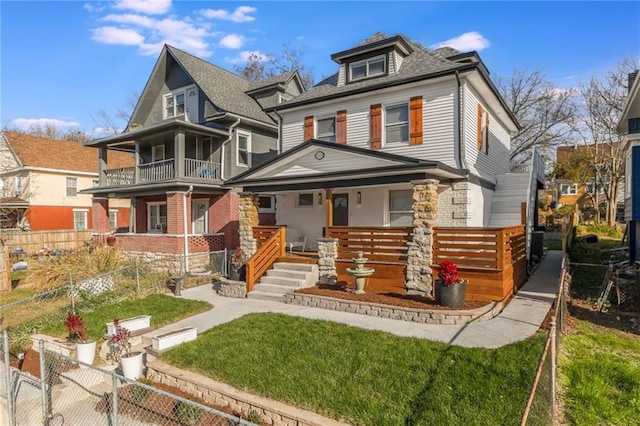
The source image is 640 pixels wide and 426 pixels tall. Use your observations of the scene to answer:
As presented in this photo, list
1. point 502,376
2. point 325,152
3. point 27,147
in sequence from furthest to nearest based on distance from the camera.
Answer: point 27,147 < point 325,152 < point 502,376

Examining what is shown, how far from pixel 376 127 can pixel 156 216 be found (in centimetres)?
1360

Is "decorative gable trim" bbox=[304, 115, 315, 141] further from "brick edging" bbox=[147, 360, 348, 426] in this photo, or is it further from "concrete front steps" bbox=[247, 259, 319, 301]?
"brick edging" bbox=[147, 360, 348, 426]

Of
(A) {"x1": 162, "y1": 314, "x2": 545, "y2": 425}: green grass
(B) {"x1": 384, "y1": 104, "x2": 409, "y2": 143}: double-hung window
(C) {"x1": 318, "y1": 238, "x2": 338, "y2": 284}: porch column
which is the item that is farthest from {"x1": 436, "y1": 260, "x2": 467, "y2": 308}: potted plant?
(B) {"x1": 384, "y1": 104, "x2": 409, "y2": 143}: double-hung window

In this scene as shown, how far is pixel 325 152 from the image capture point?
11812 millimetres

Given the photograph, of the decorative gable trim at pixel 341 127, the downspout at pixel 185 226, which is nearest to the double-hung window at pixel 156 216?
the downspout at pixel 185 226

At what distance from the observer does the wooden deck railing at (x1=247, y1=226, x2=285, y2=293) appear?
10.9 meters

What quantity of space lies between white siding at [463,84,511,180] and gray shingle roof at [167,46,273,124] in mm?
10414

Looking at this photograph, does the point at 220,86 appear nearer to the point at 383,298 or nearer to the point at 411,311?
the point at 383,298

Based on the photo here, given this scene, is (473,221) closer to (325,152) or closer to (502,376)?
(325,152)

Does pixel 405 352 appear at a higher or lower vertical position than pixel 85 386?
higher

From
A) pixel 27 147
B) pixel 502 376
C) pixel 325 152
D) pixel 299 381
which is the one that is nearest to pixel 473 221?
pixel 325 152

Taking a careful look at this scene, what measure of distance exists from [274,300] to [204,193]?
29.8ft

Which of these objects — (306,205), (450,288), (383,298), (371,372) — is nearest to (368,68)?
(306,205)

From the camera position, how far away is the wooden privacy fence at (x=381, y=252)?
31.6 feet
